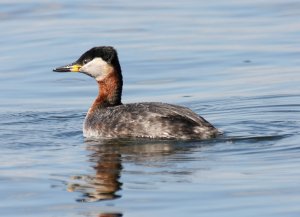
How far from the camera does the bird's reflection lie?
34.7 ft

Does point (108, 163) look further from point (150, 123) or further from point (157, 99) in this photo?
point (157, 99)

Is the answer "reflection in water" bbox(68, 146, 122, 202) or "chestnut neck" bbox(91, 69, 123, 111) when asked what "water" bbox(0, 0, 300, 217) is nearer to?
"reflection in water" bbox(68, 146, 122, 202)

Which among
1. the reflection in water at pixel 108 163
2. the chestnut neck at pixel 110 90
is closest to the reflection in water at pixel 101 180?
the reflection in water at pixel 108 163

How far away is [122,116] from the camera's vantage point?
13664 millimetres

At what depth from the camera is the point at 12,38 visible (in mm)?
21188

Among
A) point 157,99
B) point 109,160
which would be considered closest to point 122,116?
point 109,160

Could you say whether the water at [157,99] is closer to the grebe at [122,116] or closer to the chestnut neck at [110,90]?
the grebe at [122,116]

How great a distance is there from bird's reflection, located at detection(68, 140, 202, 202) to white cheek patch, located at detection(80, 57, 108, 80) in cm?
134

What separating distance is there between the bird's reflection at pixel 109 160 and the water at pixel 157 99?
0.6 inches

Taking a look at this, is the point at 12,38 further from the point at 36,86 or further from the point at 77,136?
the point at 77,136

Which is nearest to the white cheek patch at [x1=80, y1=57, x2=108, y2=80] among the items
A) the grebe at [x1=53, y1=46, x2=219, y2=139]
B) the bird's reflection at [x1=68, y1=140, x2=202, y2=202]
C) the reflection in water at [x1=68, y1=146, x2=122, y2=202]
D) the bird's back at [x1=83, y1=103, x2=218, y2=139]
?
the grebe at [x1=53, y1=46, x2=219, y2=139]

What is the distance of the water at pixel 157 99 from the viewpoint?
10.2m

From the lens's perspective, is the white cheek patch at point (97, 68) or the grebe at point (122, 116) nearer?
the grebe at point (122, 116)

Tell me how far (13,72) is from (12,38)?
10.1 feet
